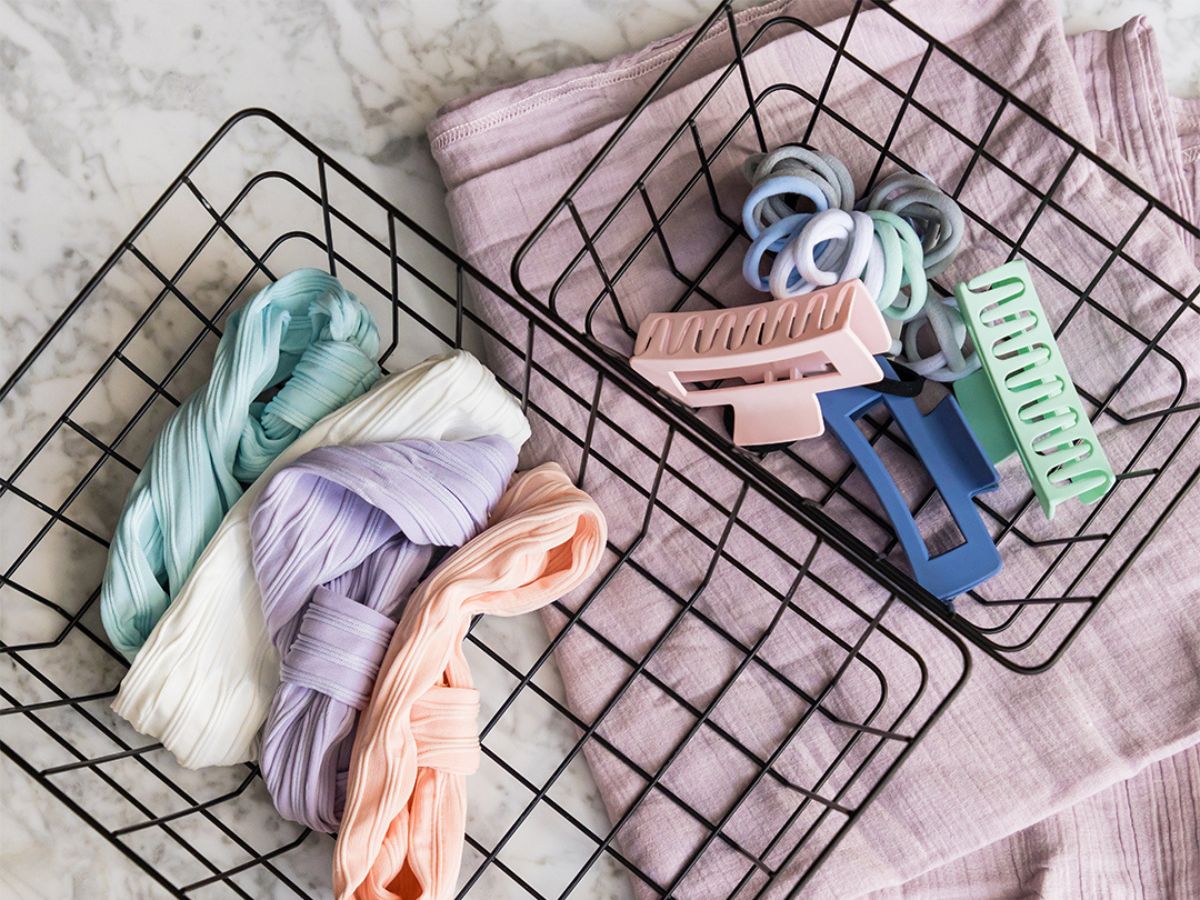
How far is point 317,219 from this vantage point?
73cm

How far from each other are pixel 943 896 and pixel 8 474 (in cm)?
58

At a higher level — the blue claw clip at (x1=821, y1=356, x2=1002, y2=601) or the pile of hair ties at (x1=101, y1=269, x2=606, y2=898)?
the blue claw clip at (x1=821, y1=356, x2=1002, y2=601)

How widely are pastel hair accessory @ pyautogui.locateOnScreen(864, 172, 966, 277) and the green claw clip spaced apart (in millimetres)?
43

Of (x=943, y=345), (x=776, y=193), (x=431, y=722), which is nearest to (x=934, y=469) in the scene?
(x=943, y=345)

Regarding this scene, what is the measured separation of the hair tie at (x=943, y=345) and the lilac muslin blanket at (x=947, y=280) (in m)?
0.06

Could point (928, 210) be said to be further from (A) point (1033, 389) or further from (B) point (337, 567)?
(B) point (337, 567)

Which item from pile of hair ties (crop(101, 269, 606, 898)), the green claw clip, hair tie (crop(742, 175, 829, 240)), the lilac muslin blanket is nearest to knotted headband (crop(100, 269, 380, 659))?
pile of hair ties (crop(101, 269, 606, 898))

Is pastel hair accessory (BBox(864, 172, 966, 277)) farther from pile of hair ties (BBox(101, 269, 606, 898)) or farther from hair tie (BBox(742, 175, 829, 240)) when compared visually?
pile of hair ties (BBox(101, 269, 606, 898))

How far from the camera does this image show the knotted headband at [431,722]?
56cm

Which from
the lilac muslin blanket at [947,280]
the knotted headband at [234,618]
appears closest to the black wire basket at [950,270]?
the lilac muslin blanket at [947,280]

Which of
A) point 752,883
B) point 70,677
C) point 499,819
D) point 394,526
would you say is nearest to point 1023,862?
point 752,883

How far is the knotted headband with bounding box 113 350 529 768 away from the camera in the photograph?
59 cm

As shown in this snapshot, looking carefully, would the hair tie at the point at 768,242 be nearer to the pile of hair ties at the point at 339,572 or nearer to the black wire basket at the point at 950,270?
the black wire basket at the point at 950,270

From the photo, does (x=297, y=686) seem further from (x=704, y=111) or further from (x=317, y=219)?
(x=704, y=111)
